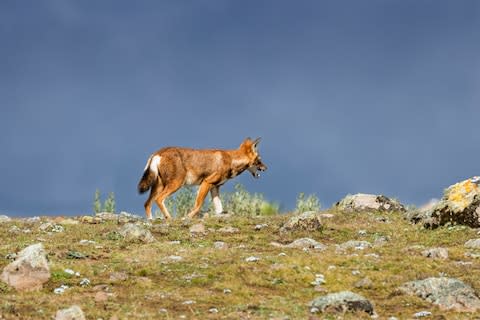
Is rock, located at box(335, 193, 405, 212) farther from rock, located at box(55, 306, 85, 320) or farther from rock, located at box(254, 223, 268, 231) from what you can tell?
rock, located at box(55, 306, 85, 320)

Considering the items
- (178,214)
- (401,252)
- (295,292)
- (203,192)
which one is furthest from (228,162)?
(295,292)

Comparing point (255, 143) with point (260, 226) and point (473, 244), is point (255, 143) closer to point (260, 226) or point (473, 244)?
point (260, 226)

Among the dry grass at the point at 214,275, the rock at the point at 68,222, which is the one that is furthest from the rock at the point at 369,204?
the rock at the point at 68,222

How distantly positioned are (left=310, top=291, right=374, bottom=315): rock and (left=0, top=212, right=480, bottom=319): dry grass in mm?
202

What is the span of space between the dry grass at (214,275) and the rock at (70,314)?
497 mm

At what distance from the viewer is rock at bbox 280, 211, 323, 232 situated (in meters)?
22.8

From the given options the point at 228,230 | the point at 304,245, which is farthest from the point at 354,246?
the point at 228,230

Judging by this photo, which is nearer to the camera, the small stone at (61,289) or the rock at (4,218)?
the small stone at (61,289)

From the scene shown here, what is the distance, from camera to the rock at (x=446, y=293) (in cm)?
1340

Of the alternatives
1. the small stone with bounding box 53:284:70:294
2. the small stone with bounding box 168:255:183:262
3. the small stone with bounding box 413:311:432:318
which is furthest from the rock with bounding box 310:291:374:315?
the small stone with bounding box 168:255:183:262

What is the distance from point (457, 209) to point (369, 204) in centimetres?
524

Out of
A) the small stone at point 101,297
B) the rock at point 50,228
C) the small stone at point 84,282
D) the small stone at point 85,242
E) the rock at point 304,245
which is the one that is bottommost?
the small stone at point 101,297

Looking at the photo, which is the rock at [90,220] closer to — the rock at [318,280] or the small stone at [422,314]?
the rock at [318,280]

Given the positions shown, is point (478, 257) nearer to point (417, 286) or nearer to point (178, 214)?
point (417, 286)
